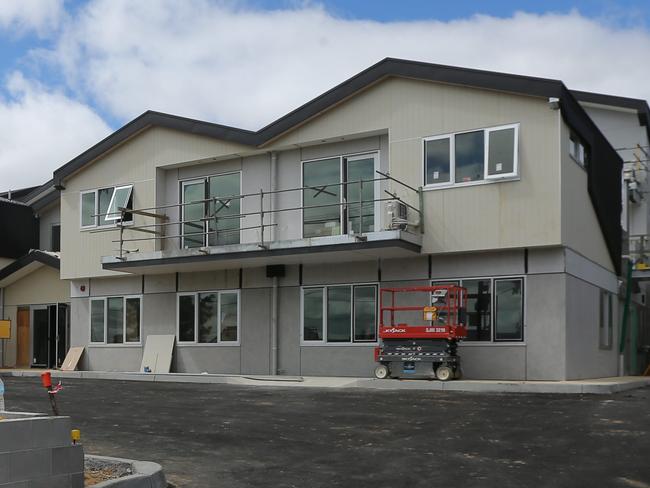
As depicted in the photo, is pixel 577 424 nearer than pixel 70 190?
Yes

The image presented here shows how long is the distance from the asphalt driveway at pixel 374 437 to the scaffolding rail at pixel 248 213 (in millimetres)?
5231

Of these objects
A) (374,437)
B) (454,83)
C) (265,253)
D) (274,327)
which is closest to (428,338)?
(265,253)

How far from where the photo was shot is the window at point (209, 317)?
23.0 meters

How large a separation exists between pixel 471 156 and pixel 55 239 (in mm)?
19871

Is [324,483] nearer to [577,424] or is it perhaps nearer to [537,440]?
Answer: [537,440]

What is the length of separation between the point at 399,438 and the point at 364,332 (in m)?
10.0

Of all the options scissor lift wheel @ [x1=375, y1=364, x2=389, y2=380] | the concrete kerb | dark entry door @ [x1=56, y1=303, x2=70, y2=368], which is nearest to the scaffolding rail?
scissor lift wheel @ [x1=375, y1=364, x2=389, y2=380]

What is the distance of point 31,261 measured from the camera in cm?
2923

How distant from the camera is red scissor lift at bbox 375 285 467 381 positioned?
710 inches

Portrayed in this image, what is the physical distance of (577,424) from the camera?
11.5 metres

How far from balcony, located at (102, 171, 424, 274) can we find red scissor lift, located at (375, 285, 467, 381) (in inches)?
55.8

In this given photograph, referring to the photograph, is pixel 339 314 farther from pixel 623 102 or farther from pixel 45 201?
pixel 45 201

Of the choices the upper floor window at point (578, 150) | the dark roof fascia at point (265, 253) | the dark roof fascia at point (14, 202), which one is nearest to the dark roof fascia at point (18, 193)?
the dark roof fascia at point (14, 202)

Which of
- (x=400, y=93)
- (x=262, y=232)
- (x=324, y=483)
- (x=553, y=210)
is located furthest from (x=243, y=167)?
(x=324, y=483)
